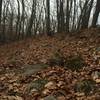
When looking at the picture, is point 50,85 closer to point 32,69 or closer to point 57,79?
point 57,79

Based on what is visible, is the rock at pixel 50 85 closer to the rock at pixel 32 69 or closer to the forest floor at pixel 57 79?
the forest floor at pixel 57 79

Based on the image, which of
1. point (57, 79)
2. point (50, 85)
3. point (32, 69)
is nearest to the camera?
point (50, 85)

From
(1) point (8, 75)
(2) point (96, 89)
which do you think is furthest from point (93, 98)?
(1) point (8, 75)

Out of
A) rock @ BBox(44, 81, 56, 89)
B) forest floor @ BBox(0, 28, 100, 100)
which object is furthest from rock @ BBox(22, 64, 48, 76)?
rock @ BBox(44, 81, 56, 89)

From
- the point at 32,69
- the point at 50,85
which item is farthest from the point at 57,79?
the point at 32,69

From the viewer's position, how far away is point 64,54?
1137 centimetres

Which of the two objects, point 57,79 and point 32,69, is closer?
point 57,79

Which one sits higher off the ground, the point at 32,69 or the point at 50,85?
the point at 32,69

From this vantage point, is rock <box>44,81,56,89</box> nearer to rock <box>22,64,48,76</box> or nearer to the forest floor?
the forest floor

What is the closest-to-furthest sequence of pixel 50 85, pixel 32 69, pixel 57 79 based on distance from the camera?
pixel 50 85 → pixel 57 79 → pixel 32 69

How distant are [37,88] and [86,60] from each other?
2.70 m

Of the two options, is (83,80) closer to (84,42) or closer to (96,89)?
(96,89)

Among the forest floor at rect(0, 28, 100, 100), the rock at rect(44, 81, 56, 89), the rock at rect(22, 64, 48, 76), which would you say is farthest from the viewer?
the rock at rect(22, 64, 48, 76)

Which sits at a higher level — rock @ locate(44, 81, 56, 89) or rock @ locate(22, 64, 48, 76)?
rock @ locate(22, 64, 48, 76)
